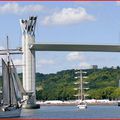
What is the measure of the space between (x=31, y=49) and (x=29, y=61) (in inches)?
112

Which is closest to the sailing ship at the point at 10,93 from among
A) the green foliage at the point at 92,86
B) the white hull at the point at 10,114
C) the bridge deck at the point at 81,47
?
the white hull at the point at 10,114

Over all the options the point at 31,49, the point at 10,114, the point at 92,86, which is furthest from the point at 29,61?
the point at 92,86

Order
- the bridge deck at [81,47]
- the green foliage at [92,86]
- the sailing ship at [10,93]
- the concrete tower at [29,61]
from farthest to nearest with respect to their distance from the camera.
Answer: the green foliage at [92,86] → the bridge deck at [81,47] → the concrete tower at [29,61] → the sailing ship at [10,93]

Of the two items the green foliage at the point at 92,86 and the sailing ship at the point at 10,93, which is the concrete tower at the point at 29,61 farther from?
the green foliage at the point at 92,86

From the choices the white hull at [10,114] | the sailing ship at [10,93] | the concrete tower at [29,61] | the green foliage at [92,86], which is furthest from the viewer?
the green foliage at [92,86]

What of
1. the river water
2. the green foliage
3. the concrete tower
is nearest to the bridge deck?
the concrete tower

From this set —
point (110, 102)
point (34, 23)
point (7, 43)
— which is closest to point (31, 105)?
point (34, 23)

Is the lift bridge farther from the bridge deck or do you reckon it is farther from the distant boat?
the distant boat

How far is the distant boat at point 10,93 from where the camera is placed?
59906 millimetres

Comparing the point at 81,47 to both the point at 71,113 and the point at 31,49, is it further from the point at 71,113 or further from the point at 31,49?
the point at 71,113

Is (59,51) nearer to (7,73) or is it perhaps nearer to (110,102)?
(110,102)

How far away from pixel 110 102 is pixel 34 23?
1547 inches

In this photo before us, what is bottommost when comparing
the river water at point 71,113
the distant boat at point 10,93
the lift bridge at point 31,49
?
the river water at point 71,113

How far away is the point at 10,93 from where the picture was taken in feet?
208
